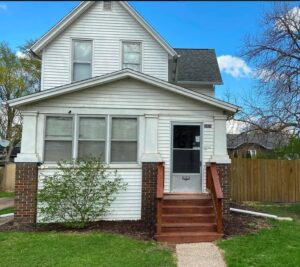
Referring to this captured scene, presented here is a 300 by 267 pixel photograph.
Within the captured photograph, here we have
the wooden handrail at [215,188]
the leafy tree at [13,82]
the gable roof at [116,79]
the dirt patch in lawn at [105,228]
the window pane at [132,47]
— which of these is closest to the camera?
the wooden handrail at [215,188]

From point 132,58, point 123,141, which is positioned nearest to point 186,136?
point 123,141

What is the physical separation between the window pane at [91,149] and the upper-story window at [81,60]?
3168mm

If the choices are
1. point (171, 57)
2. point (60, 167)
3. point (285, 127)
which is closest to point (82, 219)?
point (60, 167)

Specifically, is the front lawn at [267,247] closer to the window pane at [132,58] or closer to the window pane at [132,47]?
the window pane at [132,58]

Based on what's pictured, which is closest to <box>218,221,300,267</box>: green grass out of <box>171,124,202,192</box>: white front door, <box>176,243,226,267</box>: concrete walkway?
<box>176,243,226,267</box>: concrete walkway

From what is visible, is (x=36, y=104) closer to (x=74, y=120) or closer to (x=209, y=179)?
(x=74, y=120)

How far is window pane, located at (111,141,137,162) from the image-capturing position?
10500 mm

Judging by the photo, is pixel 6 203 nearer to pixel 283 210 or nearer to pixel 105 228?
pixel 105 228

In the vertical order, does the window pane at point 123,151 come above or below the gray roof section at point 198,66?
below

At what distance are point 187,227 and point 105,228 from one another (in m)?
2.21

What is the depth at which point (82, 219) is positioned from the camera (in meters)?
9.43

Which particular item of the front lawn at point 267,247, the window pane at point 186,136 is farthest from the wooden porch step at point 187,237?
the window pane at point 186,136

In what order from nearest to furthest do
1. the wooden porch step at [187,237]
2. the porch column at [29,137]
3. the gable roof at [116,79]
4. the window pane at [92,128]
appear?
1. the wooden porch step at [187,237]
2. the gable roof at [116,79]
3. the porch column at [29,137]
4. the window pane at [92,128]

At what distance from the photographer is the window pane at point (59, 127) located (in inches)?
408
